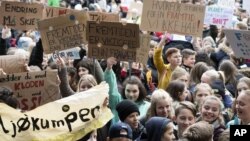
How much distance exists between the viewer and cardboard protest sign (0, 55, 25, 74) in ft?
27.9

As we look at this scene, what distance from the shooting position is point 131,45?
9.03 meters

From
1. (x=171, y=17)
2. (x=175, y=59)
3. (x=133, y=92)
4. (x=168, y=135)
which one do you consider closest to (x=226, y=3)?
(x=171, y=17)

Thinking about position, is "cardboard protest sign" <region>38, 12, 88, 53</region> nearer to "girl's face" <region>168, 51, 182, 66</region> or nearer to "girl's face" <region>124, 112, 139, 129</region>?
"girl's face" <region>168, 51, 182, 66</region>

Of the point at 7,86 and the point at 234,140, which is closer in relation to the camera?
the point at 234,140

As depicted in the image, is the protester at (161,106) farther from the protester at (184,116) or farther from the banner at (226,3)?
the banner at (226,3)

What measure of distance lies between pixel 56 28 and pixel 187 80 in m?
1.79

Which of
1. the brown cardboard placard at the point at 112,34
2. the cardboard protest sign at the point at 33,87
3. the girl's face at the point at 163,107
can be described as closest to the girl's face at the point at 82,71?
the brown cardboard placard at the point at 112,34

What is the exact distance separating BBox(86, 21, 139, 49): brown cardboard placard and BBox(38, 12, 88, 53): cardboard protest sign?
0.44 meters

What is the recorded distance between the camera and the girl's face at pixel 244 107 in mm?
6914

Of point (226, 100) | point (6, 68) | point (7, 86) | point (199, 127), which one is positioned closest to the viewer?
point (199, 127)

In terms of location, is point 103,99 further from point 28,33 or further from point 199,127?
point 28,33

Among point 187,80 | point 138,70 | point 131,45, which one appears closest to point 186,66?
point 138,70

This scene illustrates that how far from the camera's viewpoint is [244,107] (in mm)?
6953

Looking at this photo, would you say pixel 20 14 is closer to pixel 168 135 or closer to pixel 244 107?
pixel 168 135
